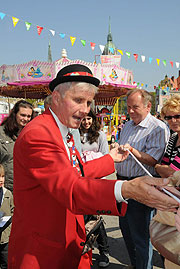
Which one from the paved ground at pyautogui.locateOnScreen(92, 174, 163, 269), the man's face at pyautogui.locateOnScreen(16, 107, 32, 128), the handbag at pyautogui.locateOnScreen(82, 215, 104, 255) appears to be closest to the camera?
the handbag at pyautogui.locateOnScreen(82, 215, 104, 255)

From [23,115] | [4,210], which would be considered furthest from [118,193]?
[23,115]

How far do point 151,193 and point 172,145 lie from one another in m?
1.53

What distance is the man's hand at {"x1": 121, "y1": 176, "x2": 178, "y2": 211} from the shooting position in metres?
0.97

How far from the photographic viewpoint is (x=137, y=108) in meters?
2.63

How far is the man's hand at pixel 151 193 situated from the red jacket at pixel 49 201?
0.34 ft

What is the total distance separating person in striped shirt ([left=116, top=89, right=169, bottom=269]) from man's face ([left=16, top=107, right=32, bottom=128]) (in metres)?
1.51

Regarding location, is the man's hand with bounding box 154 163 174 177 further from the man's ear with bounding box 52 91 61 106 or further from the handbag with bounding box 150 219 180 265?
the man's ear with bounding box 52 91 61 106

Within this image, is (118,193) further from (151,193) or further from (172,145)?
(172,145)

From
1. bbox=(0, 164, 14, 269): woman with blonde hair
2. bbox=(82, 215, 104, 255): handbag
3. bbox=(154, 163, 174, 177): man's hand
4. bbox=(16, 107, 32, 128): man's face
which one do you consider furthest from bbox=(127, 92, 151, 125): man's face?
bbox=(0, 164, 14, 269): woman with blonde hair

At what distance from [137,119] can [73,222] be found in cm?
157

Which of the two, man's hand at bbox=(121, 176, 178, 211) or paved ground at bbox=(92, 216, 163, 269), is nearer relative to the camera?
man's hand at bbox=(121, 176, 178, 211)

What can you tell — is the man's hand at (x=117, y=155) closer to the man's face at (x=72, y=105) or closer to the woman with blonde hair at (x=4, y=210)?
the man's face at (x=72, y=105)

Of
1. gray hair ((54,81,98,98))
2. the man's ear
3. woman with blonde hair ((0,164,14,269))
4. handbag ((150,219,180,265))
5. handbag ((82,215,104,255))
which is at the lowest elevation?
woman with blonde hair ((0,164,14,269))

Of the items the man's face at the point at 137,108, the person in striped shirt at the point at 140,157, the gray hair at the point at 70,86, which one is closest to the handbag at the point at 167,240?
the gray hair at the point at 70,86
